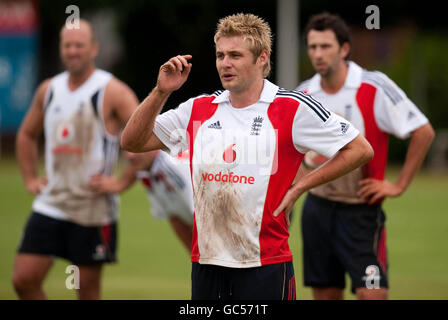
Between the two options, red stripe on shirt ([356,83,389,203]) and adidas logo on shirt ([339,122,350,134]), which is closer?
adidas logo on shirt ([339,122,350,134])

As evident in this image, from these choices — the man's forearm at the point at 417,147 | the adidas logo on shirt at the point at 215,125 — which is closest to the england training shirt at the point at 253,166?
the adidas logo on shirt at the point at 215,125

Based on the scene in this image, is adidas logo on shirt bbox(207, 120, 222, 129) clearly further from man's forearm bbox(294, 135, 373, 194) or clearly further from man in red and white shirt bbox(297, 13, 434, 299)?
man in red and white shirt bbox(297, 13, 434, 299)

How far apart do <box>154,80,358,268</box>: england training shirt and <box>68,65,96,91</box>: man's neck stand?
2.78m

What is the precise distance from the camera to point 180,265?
36.6 ft

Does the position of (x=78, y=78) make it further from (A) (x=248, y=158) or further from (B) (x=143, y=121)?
(A) (x=248, y=158)

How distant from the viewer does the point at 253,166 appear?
4.73 m

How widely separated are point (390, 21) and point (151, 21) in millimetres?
9234

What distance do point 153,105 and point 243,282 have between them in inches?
47.3

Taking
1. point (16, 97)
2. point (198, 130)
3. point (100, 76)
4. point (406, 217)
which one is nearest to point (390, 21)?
point (16, 97)

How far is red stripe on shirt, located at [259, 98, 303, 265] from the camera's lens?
4.75 m

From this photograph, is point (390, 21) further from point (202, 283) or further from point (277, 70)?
point (202, 283)

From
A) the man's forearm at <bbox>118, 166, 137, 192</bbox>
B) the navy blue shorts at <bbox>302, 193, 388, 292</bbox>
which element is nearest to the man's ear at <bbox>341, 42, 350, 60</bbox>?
the navy blue shorts at <bbox>302, 193, 388, 292</bbox>

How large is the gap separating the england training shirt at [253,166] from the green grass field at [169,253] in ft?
13.1

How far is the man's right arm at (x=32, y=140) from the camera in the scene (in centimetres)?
A: 747
